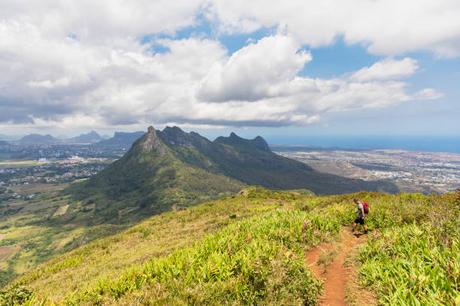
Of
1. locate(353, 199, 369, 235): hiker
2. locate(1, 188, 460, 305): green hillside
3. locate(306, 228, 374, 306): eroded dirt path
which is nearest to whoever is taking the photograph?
locate(1, 188, 460, 305): green hillside

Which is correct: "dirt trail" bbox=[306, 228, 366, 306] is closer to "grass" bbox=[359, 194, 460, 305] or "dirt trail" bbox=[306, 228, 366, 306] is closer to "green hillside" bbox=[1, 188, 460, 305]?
"green hillside" bbox=[1, 188, 460, 305]

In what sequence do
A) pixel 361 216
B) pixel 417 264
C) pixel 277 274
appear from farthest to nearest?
1. pixel 361 216
2. pixel 277 274
3. pixel 417 264

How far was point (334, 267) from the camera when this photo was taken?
44.2ft

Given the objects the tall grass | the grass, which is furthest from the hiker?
the tall grass

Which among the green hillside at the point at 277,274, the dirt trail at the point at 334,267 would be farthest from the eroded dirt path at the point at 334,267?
the green hillside at the point at 277,274

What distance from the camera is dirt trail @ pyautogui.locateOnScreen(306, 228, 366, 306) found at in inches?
423

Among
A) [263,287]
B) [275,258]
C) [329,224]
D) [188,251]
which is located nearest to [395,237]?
[329,224]

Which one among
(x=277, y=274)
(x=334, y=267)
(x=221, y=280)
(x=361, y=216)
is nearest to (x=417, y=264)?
(x=334, y=267)

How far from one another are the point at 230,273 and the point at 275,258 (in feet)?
7.42

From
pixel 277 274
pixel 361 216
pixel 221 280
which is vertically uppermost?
pixel 361 216

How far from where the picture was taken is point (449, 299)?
792cm

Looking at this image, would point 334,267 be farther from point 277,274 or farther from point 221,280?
point 221,280

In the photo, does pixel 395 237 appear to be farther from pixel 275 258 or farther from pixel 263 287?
pixel 263 287

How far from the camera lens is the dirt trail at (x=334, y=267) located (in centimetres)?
1073
